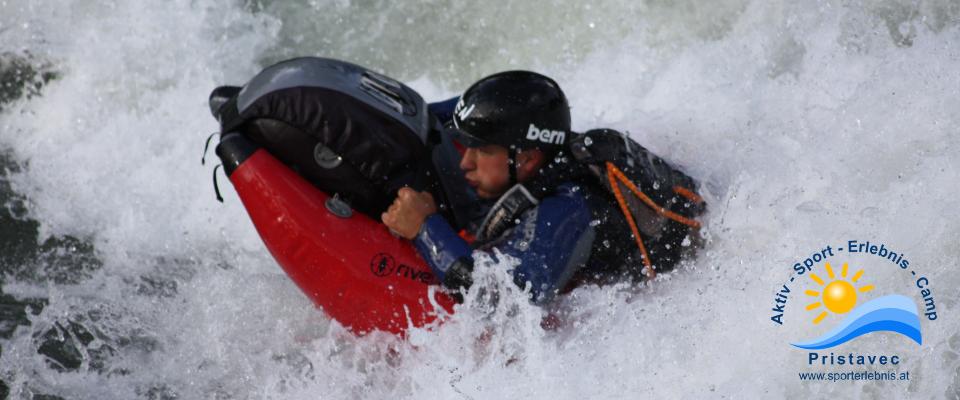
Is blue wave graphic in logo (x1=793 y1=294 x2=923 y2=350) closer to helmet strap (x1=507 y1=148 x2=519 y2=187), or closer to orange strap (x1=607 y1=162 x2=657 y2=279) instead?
orange strap (x1=607 y1=162 x2=657 y2=279)

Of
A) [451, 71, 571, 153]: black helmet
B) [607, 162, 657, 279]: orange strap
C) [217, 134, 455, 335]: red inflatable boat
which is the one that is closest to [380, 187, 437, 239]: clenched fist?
[217, 134, 455, 335]: red inflatable boat

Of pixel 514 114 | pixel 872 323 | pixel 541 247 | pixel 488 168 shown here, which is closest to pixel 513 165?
pixel 488 168

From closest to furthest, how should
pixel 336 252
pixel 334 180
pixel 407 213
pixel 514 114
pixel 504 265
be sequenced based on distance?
pixel 504 265 < pixel 514 114 < pixel 407 213 < pixel 336 252 < pixel 334 180

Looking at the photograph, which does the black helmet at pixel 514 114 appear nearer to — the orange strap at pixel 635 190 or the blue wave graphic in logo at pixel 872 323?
the orange strap at pixel 635 190

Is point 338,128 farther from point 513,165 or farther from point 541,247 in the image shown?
point 541,247

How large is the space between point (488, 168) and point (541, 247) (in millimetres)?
448

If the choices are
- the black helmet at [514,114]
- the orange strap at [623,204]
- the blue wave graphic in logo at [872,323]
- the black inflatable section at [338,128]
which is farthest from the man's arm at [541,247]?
the blue wave graphic in logo at [872,323]

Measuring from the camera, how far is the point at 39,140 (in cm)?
653

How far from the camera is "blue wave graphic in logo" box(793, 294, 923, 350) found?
13.1 feet

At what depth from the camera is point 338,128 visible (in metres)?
4.23

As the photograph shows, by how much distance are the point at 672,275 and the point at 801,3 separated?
119 inches

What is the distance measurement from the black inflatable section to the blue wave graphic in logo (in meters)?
1.64

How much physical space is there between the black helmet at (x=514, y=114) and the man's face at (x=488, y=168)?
44 millimetres

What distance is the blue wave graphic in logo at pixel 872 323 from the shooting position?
399cm
